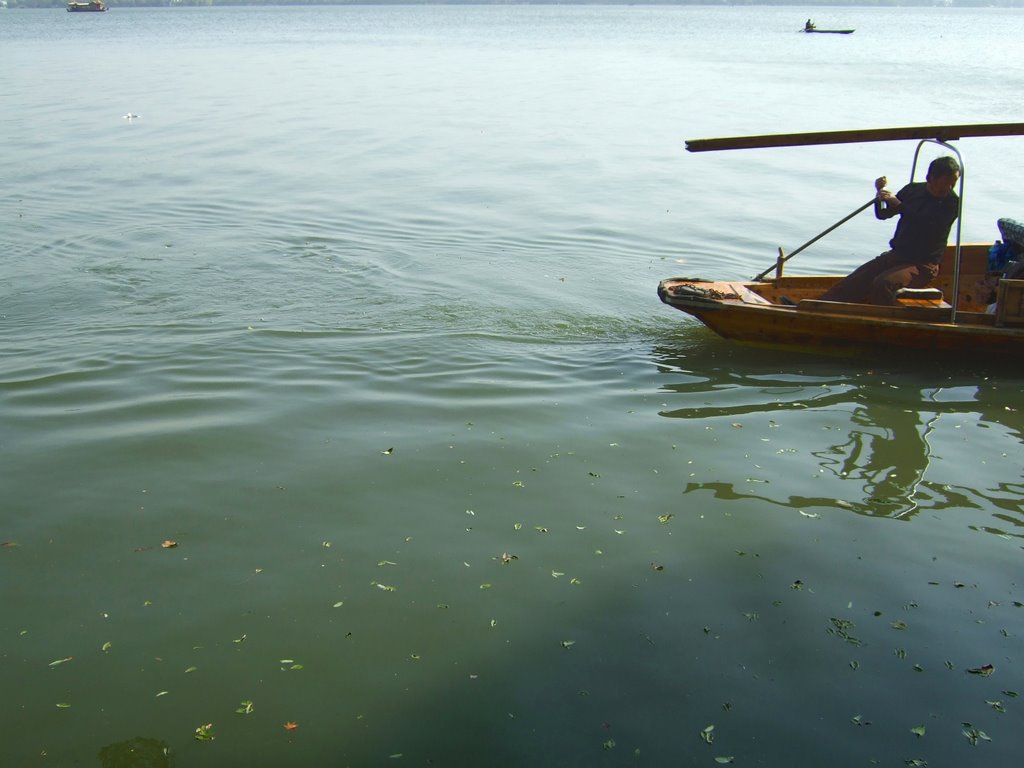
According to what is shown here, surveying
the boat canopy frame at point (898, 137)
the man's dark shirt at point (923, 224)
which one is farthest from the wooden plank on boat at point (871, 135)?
the man's dark shirt at point (923, 224)

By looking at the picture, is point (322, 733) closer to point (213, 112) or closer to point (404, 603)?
point (404, 603)

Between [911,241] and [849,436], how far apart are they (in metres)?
2.87

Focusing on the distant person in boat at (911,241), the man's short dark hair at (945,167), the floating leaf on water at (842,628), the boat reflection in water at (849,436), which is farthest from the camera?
the distant person in boat at (911,241)

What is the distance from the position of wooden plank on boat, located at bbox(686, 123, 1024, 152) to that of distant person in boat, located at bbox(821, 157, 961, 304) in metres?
0.55

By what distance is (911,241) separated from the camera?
9945mm

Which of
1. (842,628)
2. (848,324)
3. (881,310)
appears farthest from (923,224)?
(842,628)

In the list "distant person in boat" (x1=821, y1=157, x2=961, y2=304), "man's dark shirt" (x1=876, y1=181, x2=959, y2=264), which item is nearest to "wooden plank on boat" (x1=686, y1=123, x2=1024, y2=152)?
"distant person in boat" (x1=821, y1=157, x2=961, y2=304)

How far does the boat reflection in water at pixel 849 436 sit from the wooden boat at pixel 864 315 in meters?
0.29

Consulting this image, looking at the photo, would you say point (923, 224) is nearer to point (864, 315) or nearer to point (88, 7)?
point (864, 315)

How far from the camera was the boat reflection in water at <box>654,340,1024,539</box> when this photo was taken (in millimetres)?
7133

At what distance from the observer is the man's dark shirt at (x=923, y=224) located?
383 inches

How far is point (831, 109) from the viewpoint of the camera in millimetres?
29047

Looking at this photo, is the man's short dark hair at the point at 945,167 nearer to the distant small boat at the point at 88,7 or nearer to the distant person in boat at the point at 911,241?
the distant person in boat at the point at 911,241

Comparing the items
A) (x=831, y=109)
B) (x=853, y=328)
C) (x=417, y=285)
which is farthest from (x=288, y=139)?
(x=853, y=328)
